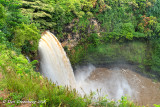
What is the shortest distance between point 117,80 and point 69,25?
313 inches

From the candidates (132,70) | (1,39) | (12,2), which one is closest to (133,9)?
(132,70)

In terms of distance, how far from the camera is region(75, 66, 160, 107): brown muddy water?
11.9m

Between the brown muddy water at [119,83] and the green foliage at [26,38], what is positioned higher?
the green foliage at [26,38]

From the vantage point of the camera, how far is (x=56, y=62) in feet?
29.0

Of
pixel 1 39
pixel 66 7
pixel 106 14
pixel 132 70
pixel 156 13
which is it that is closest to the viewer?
pixel 1 39

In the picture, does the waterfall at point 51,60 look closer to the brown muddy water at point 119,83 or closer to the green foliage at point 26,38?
the green foliage at point 26,38

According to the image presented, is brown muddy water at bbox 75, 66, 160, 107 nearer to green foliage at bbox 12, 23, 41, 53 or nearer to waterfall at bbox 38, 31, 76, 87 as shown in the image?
waterfall at bbox 38, 31, 76, 87

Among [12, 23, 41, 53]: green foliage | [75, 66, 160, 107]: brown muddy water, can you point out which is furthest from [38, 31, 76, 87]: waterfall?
[75, 66, 160, 107]: brown muddy water

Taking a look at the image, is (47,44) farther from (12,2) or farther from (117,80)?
(117,80)

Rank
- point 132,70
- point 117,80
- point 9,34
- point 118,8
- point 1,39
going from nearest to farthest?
point 1,39, point 9,34, point 117,80, point 132,70, point 118,8

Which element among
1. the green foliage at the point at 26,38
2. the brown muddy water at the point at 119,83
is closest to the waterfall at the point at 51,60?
the green foliage at the point at 26,38

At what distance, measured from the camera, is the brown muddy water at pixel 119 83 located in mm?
11906

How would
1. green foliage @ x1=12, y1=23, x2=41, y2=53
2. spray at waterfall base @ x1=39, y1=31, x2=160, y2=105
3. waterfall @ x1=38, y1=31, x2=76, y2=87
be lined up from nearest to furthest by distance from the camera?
green foliage @ x1=12, y1=23, x2=41, y2=53 < waterfall @ x1=38, y1=31, x2=76, y2=87 < spray at waterfall base @ x1=39, y1=31, x2=160, y2=105

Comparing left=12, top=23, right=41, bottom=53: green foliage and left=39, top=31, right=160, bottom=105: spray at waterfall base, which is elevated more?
left=12, top=23, right=41, bottom=53: green foliage
